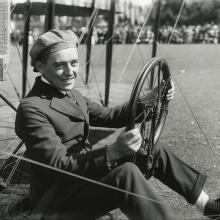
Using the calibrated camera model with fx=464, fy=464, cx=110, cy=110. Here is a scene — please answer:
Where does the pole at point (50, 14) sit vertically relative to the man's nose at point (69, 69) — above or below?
above

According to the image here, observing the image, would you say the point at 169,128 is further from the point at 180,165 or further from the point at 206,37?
the point at 206,37

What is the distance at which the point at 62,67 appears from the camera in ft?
8.32

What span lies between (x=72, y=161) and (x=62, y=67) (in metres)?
0.55

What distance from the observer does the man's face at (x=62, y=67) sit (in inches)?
99.5

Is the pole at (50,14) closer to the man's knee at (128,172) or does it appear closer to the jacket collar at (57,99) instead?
the jacket collar at (57,99)

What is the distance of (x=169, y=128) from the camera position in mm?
6074

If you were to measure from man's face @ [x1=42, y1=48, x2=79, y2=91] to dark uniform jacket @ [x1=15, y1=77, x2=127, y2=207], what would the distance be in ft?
0.21

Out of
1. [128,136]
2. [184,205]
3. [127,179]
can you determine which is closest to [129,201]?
[127,179]

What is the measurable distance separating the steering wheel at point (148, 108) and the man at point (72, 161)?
0.13m

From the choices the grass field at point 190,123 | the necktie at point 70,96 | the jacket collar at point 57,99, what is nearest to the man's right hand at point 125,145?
the jacket collar at point 57,99

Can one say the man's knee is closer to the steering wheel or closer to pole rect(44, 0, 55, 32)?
the steering wheel

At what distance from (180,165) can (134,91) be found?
0.62 meters

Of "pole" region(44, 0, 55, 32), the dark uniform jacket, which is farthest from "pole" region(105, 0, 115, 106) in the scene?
the dark uniform jacket

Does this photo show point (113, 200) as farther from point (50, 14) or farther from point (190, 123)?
point (190, 123)
